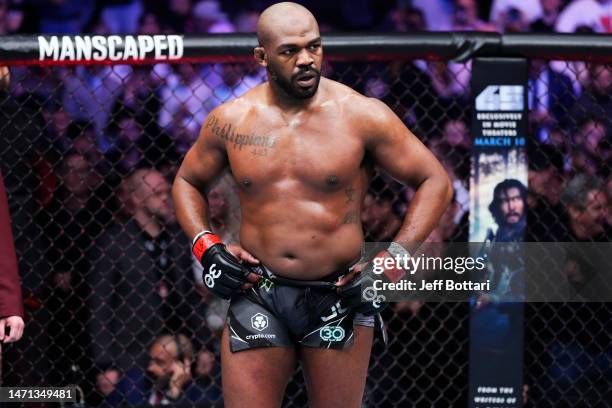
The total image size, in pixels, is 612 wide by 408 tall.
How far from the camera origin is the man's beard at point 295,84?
2875 mm

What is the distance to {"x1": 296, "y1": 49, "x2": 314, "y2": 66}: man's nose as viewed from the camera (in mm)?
2844

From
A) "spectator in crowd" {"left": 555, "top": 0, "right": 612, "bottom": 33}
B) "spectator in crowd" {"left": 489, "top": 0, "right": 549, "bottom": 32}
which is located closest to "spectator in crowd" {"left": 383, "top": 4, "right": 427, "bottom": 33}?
"spectator in crowd" {"left": 489, "top": 0, "right": 549, "bottom": 32}

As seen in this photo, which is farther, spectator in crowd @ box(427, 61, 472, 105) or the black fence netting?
spectator in crowd @ box(427, 61, 472, 105)

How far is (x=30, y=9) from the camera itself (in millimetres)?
4543

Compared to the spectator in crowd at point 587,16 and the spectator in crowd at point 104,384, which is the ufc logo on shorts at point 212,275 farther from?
the spectator in crowd at point 587,16

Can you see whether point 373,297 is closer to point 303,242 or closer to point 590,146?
point 303,242

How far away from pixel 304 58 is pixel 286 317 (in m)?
0.74

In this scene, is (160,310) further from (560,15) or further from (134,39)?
(560,15)

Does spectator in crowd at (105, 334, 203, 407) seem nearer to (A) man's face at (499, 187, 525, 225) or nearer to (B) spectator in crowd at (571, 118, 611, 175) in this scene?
(A) man's face at (499, 187, 525, 225)

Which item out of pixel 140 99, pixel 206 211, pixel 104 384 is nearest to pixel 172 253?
pixel 104 384

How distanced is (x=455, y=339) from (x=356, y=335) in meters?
1.02

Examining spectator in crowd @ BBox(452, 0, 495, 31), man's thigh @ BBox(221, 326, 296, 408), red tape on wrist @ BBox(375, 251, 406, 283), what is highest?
spectator in crowd @ BBox(452, 0, 495, 31)

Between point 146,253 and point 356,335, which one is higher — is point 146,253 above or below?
above

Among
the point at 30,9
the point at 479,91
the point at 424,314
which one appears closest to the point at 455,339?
the point at 424,314
